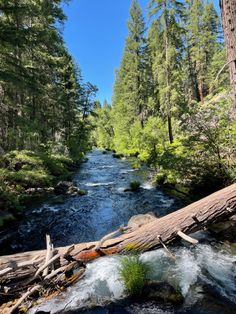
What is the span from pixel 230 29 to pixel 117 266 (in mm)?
4532

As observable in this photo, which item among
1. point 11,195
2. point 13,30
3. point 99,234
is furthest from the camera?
point 11,195

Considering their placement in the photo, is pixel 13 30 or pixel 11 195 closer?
pixel 13 30

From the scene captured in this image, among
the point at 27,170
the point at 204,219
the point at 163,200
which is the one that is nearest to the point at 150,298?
the point at 204,219

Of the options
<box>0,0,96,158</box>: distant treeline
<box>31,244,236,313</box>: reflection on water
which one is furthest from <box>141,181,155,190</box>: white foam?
<box>31,244,236,313</box>: reflection on water

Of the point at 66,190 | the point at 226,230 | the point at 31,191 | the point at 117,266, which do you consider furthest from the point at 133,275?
the point at 66,190

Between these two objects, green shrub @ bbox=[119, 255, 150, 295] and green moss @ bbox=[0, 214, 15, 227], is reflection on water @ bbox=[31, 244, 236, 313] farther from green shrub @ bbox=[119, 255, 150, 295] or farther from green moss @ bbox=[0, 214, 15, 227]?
green moss @ bbox=[0, 214, 15, 227]

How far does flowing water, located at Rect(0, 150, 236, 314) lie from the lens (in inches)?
168

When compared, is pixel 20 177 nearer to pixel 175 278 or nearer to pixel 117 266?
pixel 117 266

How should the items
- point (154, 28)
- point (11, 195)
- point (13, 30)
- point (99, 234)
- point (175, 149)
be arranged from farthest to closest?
point (154, 28) < point (175, 149) < point (11, 195) < point (13, 30) < point (99, 234)

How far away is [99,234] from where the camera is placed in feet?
26.7

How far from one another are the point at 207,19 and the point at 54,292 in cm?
4252

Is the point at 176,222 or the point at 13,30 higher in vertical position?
the point at 13,30

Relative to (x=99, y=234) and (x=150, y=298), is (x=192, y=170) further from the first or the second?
(x=150, y=298)

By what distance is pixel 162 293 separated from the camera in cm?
442
